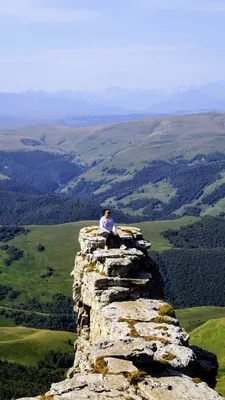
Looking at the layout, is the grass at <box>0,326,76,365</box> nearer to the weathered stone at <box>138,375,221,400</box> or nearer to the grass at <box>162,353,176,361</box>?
the grass at <box>162,353,176,361</box>

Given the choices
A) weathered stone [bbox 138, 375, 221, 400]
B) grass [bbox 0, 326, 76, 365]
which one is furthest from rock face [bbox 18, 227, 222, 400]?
grass [bbox 0, 326, 76, 365]

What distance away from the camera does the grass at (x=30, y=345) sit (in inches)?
6673

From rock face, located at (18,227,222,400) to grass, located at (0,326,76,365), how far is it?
14207cm

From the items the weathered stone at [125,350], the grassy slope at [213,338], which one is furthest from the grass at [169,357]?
the grassy slope at [213,338]

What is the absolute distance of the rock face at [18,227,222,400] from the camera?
63.4 ft

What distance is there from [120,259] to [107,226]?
598 centimetres

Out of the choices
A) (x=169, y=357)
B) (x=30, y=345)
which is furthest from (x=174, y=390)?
(x=30, y=345)

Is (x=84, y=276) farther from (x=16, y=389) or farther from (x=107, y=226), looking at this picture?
(x=16, y=389)

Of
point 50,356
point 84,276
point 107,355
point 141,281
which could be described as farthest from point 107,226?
point 50,356

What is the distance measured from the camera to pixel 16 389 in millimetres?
111000

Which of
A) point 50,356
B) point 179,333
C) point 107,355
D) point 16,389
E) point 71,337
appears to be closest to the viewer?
point 107,355

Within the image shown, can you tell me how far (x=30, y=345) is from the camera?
179m

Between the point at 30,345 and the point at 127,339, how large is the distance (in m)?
166

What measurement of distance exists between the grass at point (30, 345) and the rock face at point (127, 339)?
5593 inches
